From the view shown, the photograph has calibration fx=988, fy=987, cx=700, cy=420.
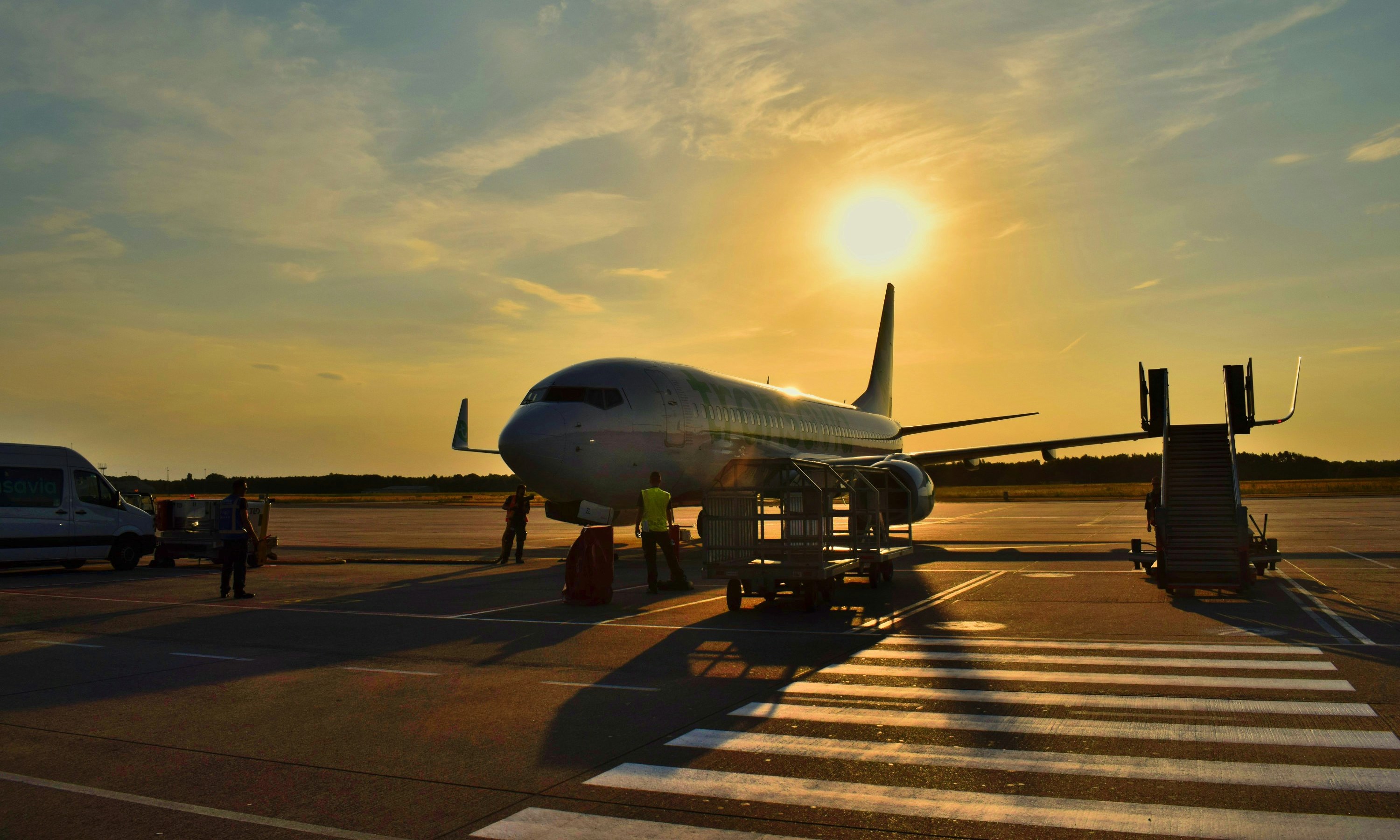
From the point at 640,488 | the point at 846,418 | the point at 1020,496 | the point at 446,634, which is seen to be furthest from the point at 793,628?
the point at 1020,496

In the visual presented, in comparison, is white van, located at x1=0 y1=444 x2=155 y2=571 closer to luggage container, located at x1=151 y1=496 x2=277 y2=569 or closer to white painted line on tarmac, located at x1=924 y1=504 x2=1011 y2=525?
luggage container, located at x1=151 y1=496 x2=277 y2=569

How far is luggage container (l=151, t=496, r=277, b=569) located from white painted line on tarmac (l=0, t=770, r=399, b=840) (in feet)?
60.3

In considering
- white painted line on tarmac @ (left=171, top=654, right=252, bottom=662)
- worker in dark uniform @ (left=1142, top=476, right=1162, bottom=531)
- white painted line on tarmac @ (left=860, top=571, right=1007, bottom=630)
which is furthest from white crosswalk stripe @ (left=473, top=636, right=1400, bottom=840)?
worker in dark uniform @ (left=1142, top=476, right=1162, bottom=531)

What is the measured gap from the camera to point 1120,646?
10727mm

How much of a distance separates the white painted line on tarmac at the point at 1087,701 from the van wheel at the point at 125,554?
64.6 ft

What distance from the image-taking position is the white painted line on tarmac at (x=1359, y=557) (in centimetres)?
1947

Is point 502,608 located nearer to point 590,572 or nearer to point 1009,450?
point 590,572

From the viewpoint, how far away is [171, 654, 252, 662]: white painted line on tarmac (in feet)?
34.4

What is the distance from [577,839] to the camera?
4.97m

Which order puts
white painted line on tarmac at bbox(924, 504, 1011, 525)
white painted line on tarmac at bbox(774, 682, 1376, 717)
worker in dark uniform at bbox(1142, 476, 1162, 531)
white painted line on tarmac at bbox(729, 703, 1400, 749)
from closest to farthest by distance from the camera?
white painted line on tarmac at bbox(729, 703, 1400, 749) → white painted line on tarmac at bbox(774, 682, 1376, 717) → worker in dark uniform at bbox(1142, 476, 1162, 531) → white painted line on tarmac at bbox(924, 504, 1011, 525)

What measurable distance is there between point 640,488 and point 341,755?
613 inches

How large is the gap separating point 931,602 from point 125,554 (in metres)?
18.4

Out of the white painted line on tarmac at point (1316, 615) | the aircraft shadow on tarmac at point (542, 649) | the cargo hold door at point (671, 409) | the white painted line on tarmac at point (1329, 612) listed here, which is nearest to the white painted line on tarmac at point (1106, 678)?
the aircraft shadow on tarmac at point (542, 649)

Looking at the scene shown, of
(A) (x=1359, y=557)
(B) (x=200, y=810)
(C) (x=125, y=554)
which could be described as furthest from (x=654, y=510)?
(A) (x=1359, y=557)
